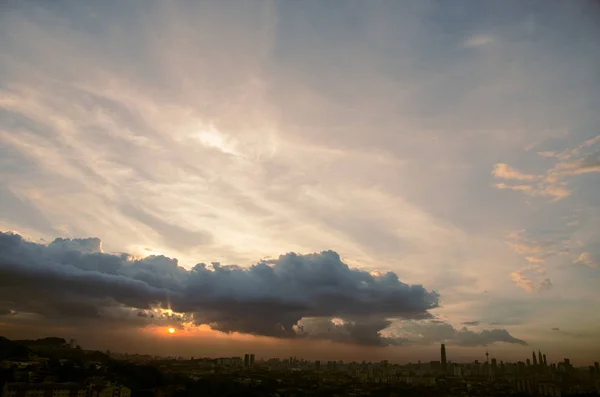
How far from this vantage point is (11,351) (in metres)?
41.3

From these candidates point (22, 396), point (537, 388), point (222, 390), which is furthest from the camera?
point (537, 388)

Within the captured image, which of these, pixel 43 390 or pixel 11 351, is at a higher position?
pixel 11 351

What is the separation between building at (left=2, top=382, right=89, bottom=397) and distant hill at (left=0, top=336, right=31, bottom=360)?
46.0 ft

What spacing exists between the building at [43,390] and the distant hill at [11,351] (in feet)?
46.0

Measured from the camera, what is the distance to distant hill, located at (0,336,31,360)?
3989 cm

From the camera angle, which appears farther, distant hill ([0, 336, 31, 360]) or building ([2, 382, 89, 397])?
distant hill ([0, 336, 31, 360])

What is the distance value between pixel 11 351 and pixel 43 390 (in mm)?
17716

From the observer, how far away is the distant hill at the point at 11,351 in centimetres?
3989

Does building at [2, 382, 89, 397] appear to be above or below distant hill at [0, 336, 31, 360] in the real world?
below

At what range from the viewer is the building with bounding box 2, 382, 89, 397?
27.4m

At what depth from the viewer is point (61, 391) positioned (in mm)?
29484

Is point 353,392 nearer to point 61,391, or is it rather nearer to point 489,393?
point 489,393

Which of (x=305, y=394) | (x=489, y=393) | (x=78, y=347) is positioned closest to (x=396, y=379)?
(x=489, y=393)

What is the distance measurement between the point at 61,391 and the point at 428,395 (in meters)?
39.3
